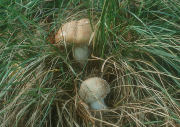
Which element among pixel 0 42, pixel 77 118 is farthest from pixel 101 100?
pixel 0 42

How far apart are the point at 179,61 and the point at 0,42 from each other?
1075 mm

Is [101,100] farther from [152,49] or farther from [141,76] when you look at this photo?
[152,49]

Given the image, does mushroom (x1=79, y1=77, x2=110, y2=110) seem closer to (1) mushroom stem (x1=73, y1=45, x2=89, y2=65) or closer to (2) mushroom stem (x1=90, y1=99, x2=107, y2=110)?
(2) mushroom stem (x1=90, y1=99, x2=107, y2=110)

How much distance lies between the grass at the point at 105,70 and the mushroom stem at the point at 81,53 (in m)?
0.03

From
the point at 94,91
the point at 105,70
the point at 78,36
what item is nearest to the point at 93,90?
the point at 94,91

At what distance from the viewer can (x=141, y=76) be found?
1.44m

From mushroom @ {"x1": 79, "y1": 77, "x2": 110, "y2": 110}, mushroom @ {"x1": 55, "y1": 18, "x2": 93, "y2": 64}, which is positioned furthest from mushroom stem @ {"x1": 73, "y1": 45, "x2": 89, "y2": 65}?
mushroom @ {"x1": 79, "y1": 77, "x2": 110, "y2": 110}

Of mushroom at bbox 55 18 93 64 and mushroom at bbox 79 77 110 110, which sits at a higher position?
mushroom at bbox 55 18 93 64

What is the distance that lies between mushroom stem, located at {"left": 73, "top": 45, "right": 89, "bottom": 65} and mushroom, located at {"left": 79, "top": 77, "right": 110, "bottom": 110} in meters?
0.23

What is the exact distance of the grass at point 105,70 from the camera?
139 centimetres

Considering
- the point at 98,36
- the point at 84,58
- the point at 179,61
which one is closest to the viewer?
the point at 179,61

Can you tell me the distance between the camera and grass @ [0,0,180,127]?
4.58 ft

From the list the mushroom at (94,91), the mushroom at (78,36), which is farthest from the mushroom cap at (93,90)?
the mushroom at (78,36)

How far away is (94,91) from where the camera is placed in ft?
4.61
